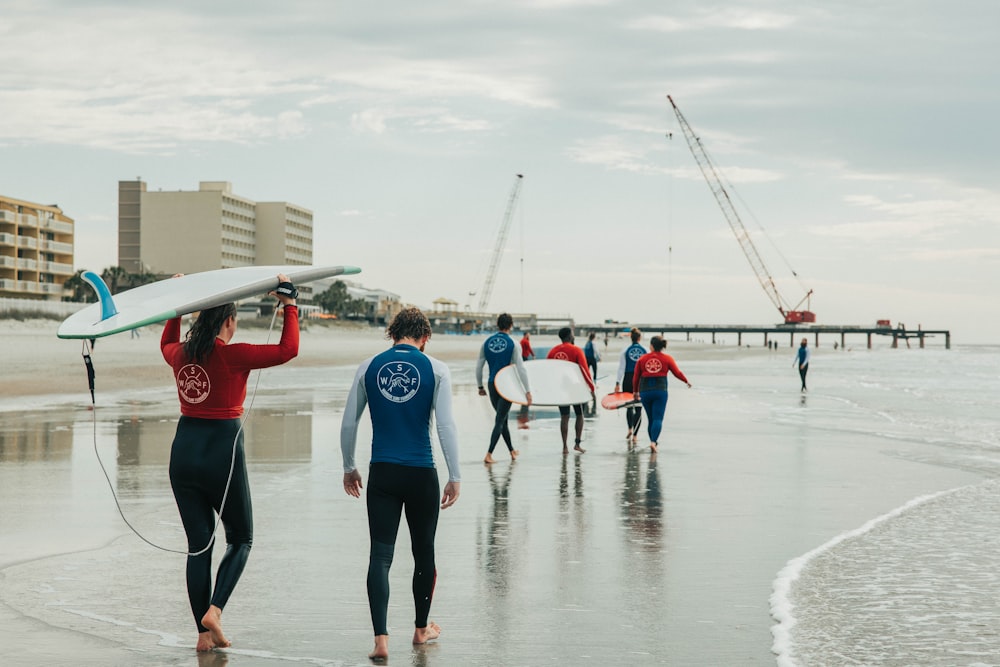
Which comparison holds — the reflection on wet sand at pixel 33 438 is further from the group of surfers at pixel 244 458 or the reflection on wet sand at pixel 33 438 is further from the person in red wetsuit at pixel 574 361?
the group of surfers at pixel 244 458

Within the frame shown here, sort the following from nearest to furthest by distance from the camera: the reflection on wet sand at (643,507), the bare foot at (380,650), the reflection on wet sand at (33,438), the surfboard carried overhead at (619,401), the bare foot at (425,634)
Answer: the bare foot at (380,650), the bare foot at (425,634), the reflection on wet sand at (643,507), the reflection on wet sand at (33,438), the surfboard carried overhead at (619,401)

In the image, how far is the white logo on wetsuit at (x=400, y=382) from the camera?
5453mm

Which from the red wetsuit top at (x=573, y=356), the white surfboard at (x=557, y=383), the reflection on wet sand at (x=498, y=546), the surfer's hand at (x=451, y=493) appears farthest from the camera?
the white surfboard at (x=557, y=383)

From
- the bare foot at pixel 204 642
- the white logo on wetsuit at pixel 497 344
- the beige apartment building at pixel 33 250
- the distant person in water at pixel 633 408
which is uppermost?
the beige apartment building at pixel 33 250

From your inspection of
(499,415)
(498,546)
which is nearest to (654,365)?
(499,415)

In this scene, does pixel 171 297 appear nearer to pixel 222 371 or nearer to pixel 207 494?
pixel 222 371

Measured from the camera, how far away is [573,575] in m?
7.28

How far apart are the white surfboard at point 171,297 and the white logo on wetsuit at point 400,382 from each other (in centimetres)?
60

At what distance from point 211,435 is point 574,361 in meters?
10.8

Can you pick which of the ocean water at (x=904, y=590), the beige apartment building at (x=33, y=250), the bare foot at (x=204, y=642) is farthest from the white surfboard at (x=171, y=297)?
the beige apartment building at (x=33, y=250)

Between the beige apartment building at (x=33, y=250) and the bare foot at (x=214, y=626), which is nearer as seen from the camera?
the bare foot at (x=214, y=626)

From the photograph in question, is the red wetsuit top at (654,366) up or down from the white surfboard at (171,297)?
down

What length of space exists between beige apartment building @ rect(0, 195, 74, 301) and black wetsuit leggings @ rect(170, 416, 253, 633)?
95.0 m

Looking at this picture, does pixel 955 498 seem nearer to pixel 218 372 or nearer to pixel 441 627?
pixel 441 627
